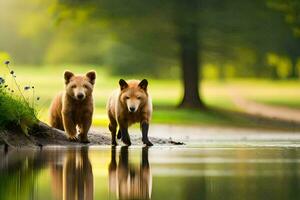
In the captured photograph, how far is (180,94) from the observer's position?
1780 inches

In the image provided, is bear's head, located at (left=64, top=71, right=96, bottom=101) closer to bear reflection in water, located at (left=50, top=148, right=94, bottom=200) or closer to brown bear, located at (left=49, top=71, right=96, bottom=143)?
brown bear, located at (left=49, top=71, right=96, bottom=143)

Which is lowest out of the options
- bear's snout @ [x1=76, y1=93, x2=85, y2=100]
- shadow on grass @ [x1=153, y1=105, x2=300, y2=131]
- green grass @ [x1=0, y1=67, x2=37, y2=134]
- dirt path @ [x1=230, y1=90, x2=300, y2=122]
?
green grass @ [x1=0, y1=67, x2=37, y2=134]

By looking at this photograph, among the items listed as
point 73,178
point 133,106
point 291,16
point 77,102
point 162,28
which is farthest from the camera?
point 291,16

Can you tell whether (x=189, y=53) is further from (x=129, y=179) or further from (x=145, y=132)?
(x=129, y=179)

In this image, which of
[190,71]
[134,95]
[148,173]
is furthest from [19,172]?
[190,71]

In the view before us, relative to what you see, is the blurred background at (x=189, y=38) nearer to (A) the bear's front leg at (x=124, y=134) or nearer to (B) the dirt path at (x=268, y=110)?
(B) the dirt path at (x=268, y=110)

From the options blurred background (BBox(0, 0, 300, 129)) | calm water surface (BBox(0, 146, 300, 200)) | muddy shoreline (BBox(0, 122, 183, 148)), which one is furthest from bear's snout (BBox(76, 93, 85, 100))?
blurred background (BBox(0, 0, 300, 129))

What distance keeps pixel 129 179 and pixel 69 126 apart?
6.46 meters

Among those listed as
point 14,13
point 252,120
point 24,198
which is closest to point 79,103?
point 24,198

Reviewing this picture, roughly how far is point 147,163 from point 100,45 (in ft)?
90.3

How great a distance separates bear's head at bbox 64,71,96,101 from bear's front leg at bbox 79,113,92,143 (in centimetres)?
35

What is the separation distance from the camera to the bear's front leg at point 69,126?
676 inches

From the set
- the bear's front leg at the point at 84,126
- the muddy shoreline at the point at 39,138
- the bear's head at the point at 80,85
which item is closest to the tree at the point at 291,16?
the muddy shoreline at the point at 39,138

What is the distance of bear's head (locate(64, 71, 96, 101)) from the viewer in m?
16.9
